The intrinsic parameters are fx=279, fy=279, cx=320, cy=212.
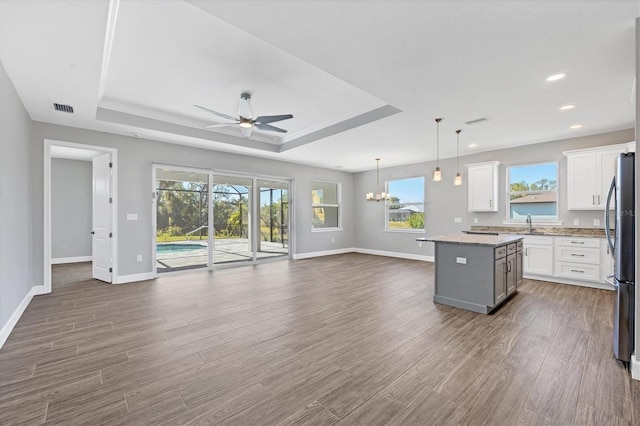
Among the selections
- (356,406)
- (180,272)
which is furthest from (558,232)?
(180,272)

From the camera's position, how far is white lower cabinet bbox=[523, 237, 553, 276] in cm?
521

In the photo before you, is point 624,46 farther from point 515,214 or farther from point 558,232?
point 515,214

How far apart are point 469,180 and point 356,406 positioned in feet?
19.9

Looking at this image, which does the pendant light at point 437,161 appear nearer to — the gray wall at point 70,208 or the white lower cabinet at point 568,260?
the white lower cabinet at point 568,260

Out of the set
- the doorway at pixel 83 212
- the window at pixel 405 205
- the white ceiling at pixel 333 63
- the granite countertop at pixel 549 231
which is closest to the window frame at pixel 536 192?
the granite countertop at pixel 549 231

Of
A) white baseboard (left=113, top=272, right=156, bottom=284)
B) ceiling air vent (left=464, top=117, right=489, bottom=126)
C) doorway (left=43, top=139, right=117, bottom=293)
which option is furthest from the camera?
white baseboard (left=113, top=272, right=156, bottom=284)

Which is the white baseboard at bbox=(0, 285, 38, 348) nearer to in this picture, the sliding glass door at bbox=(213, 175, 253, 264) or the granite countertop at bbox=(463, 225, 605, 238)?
the sliding glass door at bbox=(213, 175, 253, 264)

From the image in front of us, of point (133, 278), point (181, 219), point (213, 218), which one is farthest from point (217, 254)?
point (133, 278)

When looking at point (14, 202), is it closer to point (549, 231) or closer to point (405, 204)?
point (405, 204)

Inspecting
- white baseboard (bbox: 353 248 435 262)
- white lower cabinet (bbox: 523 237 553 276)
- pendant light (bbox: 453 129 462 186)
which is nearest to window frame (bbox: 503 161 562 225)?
white lower cabinet (bbox: 523 237 553 276)

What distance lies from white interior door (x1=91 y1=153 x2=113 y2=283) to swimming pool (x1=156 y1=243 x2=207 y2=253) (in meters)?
0.84

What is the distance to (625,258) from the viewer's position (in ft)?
7.75

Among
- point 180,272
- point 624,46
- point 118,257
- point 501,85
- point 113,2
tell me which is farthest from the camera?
point 180,272

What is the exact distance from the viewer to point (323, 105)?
450cm
